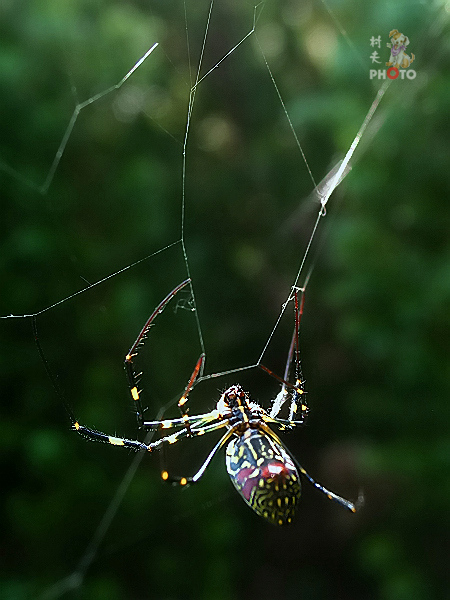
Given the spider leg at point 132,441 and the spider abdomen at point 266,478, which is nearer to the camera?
the spider abdomen at point 266,478

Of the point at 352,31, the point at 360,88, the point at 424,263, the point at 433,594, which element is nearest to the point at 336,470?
the point at 433,594

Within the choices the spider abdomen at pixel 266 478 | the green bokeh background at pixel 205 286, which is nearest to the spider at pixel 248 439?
the spider abdomen at pixel 266 478

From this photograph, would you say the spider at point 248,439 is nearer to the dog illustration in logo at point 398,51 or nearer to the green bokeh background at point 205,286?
the green bokeh background at point 205,286

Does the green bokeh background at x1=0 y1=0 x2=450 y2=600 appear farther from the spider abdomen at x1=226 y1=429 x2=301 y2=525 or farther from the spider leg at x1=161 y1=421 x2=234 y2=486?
the spider abdomen at x1=226 y1=429 x2=301 y2=525

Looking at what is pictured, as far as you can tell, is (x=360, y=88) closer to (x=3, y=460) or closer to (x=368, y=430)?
(x=368, y=430)

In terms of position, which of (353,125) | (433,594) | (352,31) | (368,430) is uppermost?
(352,31)

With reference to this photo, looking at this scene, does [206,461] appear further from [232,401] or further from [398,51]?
[398,51]
